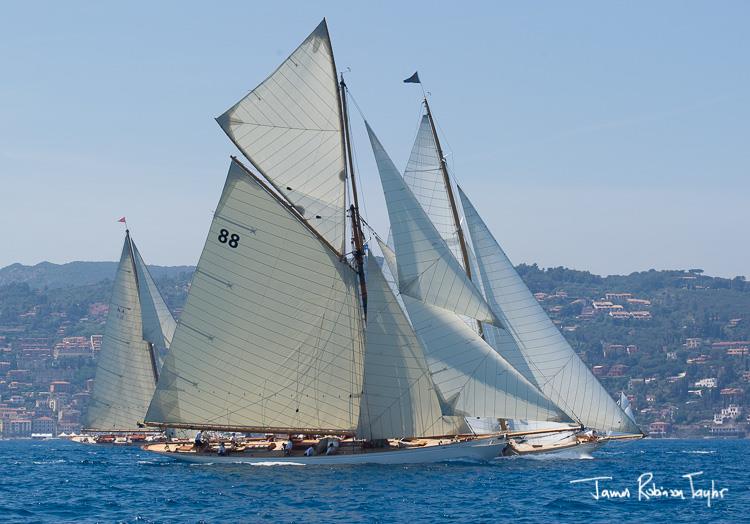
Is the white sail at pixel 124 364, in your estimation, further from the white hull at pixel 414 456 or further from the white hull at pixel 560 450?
the white hull at pixel 560 450

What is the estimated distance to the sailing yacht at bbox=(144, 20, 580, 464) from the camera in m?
57.9

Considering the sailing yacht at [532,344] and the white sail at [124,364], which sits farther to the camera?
the white sail at [124,364]

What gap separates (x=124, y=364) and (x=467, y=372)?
138 feet

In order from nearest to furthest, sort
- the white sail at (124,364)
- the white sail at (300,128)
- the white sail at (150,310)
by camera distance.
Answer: the white sail at (300,128)
the white sail at (150,310)
the white sail at (124,364)

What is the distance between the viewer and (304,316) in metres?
60.0

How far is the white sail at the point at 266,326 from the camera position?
59656mm

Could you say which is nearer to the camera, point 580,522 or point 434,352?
point 580,522

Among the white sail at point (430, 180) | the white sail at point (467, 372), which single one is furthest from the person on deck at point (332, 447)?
the white sail at point (430, 180)

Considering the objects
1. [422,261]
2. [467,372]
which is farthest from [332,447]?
[422,261]

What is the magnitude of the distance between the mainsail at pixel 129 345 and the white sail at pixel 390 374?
33.3 meters

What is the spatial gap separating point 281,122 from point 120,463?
32026 mm

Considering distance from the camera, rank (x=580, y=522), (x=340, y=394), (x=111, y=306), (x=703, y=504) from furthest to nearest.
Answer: (x=111, y=306)
(x=340, y=394)
(x=703, y=504)
(x=580, y=522)

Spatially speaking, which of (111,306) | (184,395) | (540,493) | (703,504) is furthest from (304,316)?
(111,306)

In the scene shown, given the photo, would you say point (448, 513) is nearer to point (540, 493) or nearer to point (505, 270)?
point (540, 493)
